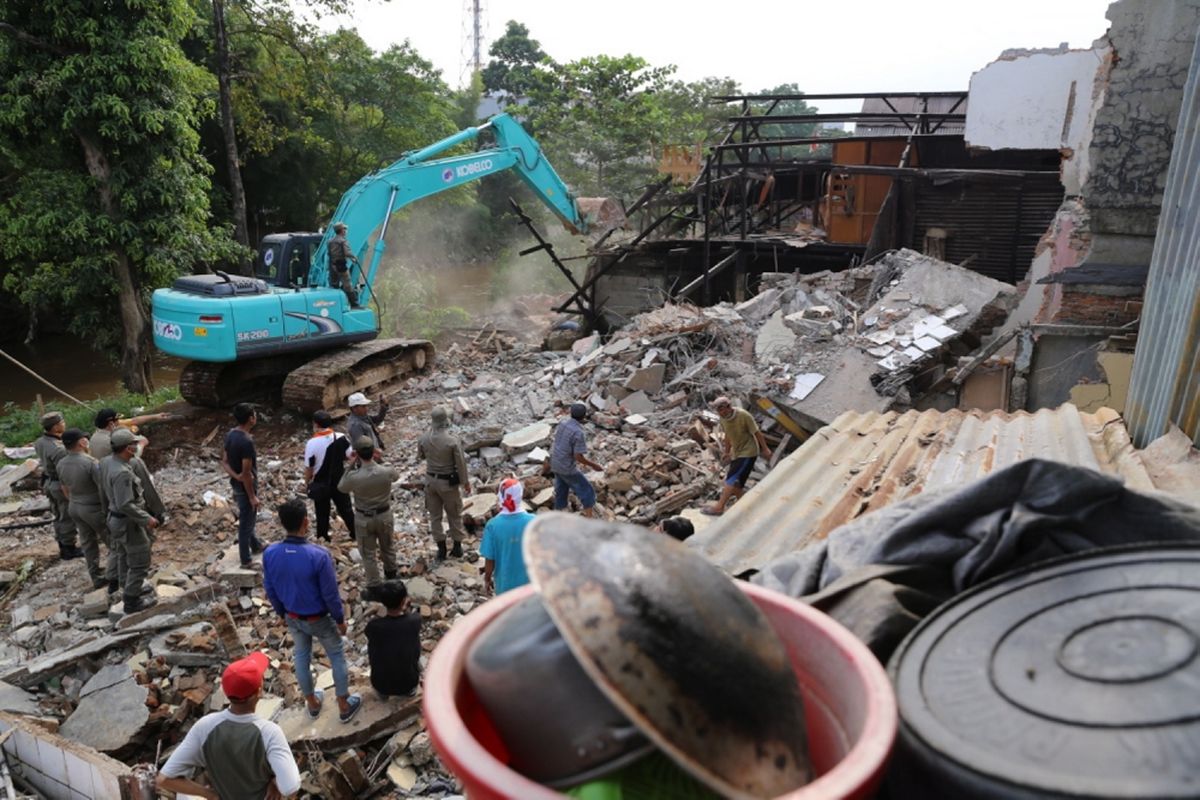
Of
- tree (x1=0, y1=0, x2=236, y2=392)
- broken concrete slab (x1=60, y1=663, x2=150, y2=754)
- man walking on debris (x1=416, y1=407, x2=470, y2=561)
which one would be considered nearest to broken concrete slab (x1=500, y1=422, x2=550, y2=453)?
man walking on debris (x1=416, y1=407, x2=470, y2=561)

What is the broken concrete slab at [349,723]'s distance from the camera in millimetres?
5230

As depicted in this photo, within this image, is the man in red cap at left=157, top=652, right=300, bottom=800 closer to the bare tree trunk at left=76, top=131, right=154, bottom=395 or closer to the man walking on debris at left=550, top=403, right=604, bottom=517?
the man walking on debris at left=550, top=403, right=604, bottom=517

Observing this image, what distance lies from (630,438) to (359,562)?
415 centimetres

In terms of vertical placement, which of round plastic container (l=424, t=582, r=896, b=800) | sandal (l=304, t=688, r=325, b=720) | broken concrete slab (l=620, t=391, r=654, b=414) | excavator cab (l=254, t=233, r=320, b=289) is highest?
round plastic container (l=424, t=582, r=896, b=800)

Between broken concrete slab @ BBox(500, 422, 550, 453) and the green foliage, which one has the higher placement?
broken concrete slab @ BBox(500, 422, 550, 453)

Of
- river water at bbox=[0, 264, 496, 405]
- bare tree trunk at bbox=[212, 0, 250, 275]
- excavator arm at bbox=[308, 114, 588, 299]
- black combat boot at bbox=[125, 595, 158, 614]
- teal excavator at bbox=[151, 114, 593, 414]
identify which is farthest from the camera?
river water at bbox=[0, 264, 496, 405]

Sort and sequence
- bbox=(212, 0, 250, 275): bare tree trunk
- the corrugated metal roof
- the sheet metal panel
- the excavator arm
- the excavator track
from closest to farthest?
the corrugated metal roof < the sheet metal panel < the excavator track < the excavator arm < bbox=(212, 0, 250, 275): bare tree trunk

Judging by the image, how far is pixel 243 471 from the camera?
24.6 feet

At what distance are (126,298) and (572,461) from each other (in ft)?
34.5

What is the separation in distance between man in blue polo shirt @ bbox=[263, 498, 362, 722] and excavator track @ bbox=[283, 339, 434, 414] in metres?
6.49

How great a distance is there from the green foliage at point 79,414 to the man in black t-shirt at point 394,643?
9.42 metres

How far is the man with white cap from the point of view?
580 centimetres

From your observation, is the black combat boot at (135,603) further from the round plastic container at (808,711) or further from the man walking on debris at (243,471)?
the round plastic container at (808,711)

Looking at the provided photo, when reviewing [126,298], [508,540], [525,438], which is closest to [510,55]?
[126,298]
